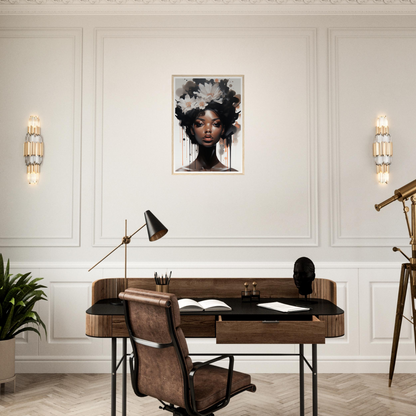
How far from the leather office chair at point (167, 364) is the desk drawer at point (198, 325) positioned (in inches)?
10.0

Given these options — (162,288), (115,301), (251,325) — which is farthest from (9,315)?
(251,325)

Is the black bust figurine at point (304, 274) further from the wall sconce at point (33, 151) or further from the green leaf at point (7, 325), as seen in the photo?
the wall sconce at point (33, 151)

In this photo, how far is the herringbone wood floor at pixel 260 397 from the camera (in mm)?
2939

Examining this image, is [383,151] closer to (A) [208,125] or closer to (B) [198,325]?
(A) [208,125]

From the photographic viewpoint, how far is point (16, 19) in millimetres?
3885

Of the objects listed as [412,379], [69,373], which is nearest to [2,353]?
[69,373]

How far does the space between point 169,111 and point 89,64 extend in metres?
0.88

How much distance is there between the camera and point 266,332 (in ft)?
7.28

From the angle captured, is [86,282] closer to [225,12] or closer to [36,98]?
[36,98]

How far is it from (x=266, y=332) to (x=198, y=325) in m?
0.39

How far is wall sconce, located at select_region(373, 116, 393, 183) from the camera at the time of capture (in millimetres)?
3771

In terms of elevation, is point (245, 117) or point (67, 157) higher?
point (245, 117)

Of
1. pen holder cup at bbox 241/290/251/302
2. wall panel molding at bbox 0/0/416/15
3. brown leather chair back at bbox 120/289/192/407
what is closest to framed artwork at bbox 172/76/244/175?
wall panel molding at bbox 0/0/416/15

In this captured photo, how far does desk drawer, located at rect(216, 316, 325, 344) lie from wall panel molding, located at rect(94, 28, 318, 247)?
161cm
